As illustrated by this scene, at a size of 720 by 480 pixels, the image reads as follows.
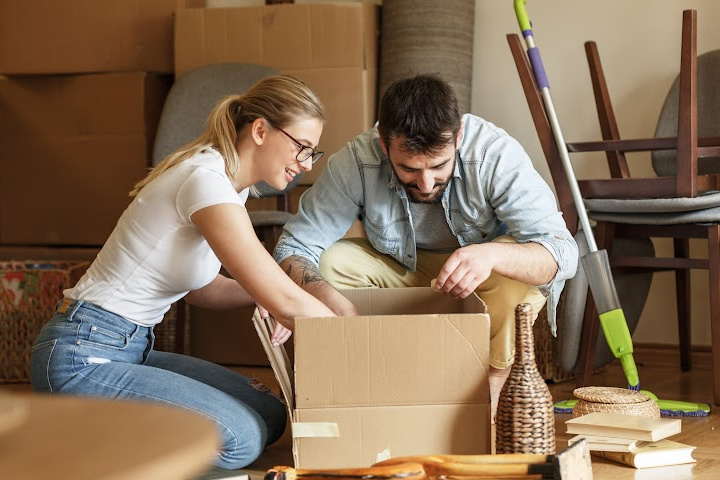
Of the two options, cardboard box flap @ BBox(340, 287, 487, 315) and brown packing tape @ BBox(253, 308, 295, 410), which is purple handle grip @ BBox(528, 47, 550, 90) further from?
brown packing tape @ BBox(253, 308, 295, 410)

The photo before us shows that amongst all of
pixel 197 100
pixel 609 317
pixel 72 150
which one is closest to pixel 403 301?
pixel 609 317

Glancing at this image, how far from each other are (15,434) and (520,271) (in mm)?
1465

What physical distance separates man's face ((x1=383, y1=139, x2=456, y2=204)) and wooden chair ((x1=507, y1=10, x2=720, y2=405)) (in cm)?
66

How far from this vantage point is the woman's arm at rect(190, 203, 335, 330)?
1629 mm

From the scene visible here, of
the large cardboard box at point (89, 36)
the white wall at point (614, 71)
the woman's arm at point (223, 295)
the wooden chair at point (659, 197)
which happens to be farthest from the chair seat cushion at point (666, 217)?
the large cardboard box at point (89, 36)

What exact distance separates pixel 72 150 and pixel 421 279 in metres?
1.90

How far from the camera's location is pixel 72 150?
363 cm

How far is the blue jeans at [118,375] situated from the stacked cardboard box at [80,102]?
1.78 m

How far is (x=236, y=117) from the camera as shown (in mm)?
1914

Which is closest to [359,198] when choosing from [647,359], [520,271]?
[520,271]

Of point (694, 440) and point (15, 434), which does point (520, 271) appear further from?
point (15, 434)

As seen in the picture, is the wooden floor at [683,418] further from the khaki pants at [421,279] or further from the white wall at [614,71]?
the khaki pants at [421,279]

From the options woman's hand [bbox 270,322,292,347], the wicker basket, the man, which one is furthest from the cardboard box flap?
the wicker basket

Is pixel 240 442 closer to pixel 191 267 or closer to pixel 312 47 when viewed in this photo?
pixel 191 267
